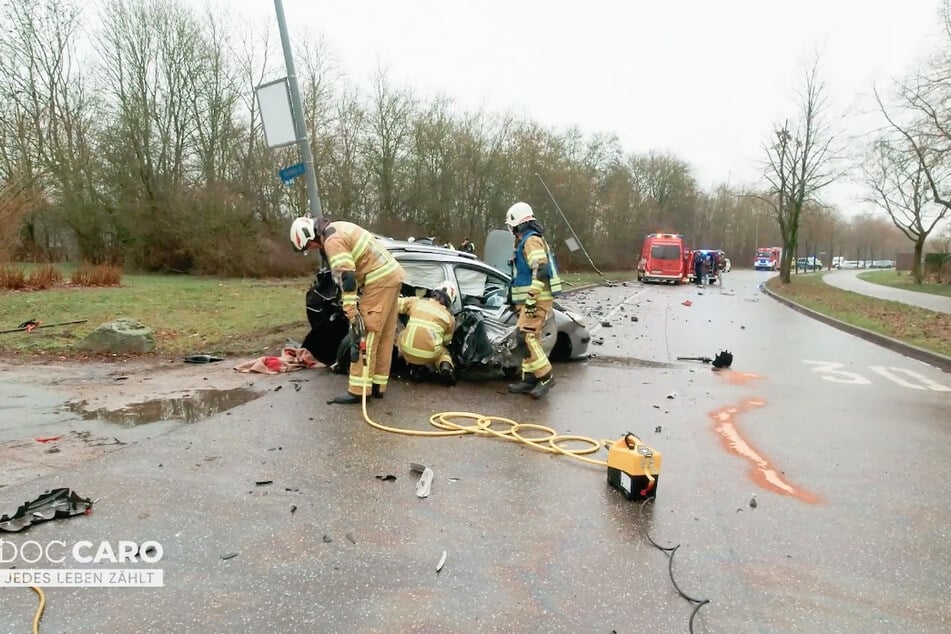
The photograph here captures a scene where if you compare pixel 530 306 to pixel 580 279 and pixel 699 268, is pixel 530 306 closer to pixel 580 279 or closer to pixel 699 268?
pixel 580 279

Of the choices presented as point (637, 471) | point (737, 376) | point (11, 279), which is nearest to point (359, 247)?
point (637, 471)

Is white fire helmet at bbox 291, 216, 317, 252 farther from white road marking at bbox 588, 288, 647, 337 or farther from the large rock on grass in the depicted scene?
white road marking at bbox 588, 288, 647, 337

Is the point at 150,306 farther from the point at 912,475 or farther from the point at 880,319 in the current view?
the point at 880,319

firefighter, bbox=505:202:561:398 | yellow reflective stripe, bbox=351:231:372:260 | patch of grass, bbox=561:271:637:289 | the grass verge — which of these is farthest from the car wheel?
patch of grass, bbox=561:271:637:289

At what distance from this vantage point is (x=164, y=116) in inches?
1056

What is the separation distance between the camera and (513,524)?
3326 millimetres

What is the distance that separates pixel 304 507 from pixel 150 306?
1057 centimetres

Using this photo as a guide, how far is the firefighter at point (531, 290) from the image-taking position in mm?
6109

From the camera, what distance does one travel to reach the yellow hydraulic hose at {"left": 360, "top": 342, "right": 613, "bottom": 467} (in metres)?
4.54

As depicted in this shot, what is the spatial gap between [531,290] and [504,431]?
1.72m

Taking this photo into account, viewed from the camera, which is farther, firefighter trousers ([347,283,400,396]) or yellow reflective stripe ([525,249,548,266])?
yellow reflective stripe ([525,249,548,266])

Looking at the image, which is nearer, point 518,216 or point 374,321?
point 374,321

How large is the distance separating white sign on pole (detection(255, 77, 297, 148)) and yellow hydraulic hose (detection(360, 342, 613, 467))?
4.55 m

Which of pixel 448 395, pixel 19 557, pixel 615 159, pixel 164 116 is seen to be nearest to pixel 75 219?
pixel 164 116
